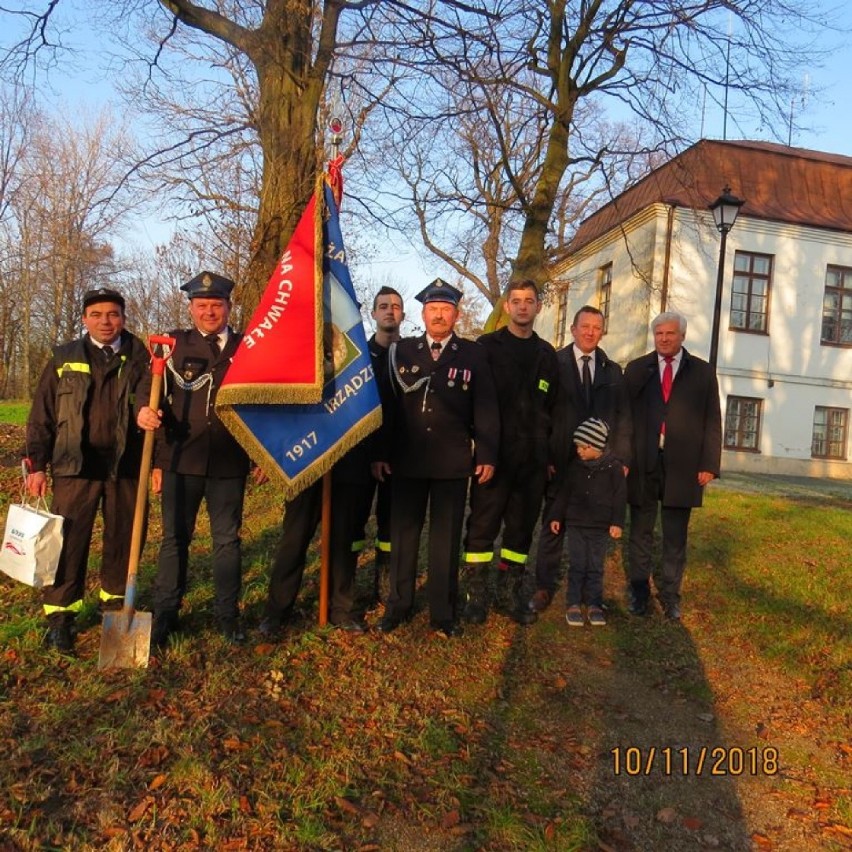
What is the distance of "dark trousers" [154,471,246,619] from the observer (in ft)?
13.8

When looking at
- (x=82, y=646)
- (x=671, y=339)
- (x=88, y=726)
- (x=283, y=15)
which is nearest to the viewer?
(x=88, y=726)

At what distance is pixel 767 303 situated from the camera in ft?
72.0

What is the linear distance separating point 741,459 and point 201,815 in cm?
2117

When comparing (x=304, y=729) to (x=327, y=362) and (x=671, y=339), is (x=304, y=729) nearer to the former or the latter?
(x=327, y=362)

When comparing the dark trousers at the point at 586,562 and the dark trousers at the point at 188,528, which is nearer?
the dark trousers at the point at 188,528

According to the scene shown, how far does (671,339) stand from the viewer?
5.34 metres

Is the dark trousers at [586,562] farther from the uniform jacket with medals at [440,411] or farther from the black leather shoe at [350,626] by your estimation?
the black leather shoe at [350,626]

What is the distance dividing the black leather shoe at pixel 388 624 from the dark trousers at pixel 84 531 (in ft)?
5.32

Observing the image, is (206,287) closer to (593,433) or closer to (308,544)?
(308,544)

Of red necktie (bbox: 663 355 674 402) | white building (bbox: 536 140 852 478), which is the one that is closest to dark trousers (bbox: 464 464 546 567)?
red necktie (bbox: 663 355 674 402)

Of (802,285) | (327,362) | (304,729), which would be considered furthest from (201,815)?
(802,285)

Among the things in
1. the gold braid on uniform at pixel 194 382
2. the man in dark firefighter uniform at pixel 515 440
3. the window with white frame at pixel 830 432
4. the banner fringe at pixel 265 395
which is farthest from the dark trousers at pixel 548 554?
the window with white frame at pixel 830 432

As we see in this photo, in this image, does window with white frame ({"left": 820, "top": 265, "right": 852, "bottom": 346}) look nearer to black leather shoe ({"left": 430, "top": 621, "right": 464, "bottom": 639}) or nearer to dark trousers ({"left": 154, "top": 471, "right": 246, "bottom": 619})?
black leather shoe ({"left": 430, "top": 621, "right": 464, "bottom": 639})

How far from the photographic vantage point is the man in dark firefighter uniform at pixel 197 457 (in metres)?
4.16
